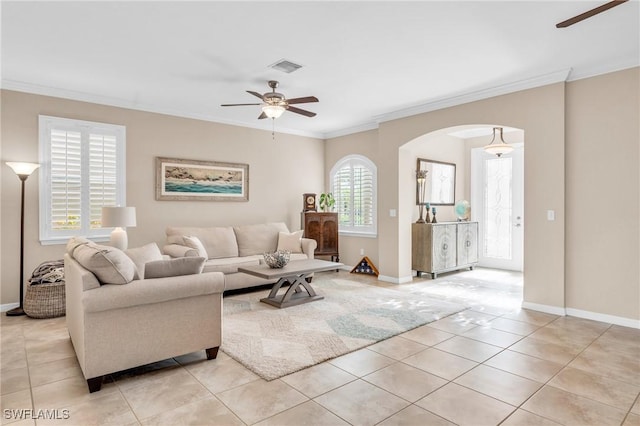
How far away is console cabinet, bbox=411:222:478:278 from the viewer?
622 cm

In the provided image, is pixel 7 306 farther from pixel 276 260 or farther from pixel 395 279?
pixel 395 279

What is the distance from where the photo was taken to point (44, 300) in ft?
13.6

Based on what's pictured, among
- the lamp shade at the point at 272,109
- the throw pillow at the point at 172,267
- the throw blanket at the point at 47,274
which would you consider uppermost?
the lamp shade at the point at 272,109

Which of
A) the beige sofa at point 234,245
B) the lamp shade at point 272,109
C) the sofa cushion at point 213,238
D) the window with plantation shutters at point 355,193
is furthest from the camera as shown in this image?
the window with plantation shutters at point 355,193

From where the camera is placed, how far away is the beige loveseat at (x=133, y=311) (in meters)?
2.46

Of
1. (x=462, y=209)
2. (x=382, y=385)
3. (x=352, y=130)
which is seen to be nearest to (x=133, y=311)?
(x=382, y=385)

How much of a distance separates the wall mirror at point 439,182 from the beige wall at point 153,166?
2.19 m

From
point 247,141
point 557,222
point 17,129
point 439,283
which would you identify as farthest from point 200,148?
point 557,222

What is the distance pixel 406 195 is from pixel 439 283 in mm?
1556

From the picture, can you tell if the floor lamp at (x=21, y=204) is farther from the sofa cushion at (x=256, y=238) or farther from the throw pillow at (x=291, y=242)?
the throw pillow at (x=291, y=242)

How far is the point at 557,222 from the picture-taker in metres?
4.26

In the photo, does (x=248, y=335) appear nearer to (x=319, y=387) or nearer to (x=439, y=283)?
(x=319, y=387)

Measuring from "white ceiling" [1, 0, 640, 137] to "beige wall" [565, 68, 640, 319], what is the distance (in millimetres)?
326

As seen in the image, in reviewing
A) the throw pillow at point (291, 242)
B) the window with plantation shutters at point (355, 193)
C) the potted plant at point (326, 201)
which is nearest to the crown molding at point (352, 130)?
the window with plantation shutters at point (355, 193)
